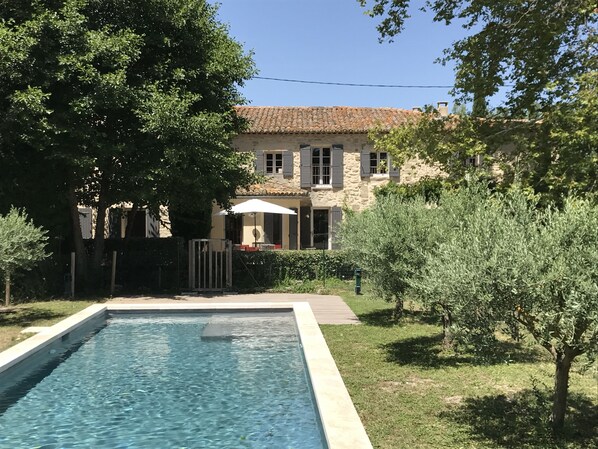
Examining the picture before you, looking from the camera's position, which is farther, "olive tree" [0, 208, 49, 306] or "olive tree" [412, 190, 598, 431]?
"olive tree" [0, 208, 49, 306]

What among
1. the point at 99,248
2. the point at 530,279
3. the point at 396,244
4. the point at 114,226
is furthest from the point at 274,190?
the point at 530,279

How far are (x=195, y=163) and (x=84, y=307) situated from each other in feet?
15.5

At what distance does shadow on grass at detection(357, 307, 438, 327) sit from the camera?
1087 cm

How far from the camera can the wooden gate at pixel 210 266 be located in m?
16.0

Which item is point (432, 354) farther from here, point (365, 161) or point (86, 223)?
point (86, 223)

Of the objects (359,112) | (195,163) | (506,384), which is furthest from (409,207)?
A: (359,112)

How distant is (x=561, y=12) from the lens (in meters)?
8.38

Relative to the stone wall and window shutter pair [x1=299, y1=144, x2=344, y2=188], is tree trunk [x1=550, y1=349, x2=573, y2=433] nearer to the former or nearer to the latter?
the stone wall

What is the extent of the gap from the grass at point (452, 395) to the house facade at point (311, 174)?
15221 millimetres

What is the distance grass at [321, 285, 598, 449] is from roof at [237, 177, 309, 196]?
1401cm

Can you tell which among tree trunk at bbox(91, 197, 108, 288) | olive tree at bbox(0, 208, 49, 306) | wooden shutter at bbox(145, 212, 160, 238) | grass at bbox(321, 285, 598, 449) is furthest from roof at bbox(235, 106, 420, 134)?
grass at bbox(321, 285, 598, 449)

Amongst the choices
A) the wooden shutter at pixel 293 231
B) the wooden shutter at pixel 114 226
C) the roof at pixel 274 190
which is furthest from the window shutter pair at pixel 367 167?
the wooden shutter at pixel 114 226

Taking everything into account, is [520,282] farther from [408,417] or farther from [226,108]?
[226,108]

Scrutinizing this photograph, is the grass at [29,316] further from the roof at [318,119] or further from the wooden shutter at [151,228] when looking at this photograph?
the roof at [318,119]
